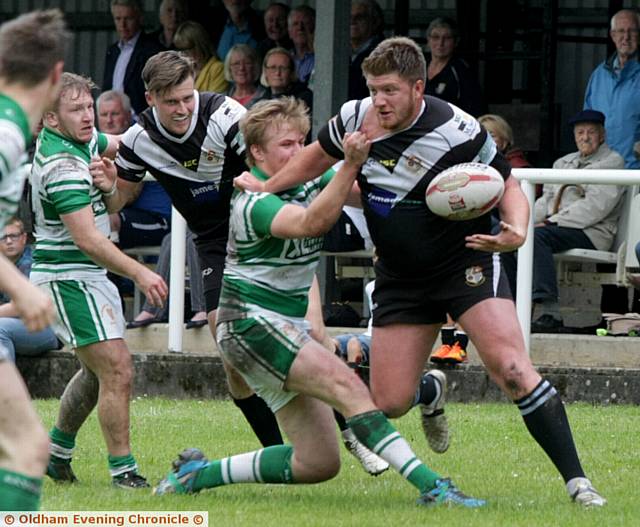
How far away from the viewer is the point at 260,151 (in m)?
6.48

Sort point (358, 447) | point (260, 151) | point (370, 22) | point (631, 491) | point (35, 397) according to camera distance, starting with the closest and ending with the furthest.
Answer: point (260, 151)
point (631, 491)
point (358, 447)
point (35, 397)
point (370, 22)

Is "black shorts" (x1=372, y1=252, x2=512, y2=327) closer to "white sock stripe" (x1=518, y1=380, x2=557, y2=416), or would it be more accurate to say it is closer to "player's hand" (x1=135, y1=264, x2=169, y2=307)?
"white sock stripe" (x1=518, y1=380, x2=557, y2=416)

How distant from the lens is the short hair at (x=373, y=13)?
12453 millimetres

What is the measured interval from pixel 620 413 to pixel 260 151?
13.3 feet

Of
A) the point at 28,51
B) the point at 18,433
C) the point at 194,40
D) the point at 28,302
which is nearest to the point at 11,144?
the point at 28,51

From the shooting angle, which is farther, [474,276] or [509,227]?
[474,276]

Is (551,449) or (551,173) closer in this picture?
(551,449)

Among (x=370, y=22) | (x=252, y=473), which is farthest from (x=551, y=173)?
(x=252, y=473)

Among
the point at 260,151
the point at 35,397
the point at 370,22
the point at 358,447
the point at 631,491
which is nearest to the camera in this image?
the point at 260,151

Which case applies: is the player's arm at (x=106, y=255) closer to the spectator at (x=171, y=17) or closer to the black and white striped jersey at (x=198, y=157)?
the black and white striped jersey at (x=198, y=157)

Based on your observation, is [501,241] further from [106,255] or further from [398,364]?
[106,255]

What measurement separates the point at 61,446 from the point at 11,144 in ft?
9.18

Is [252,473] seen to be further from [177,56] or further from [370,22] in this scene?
[370,22]

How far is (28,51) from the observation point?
4895 mm
